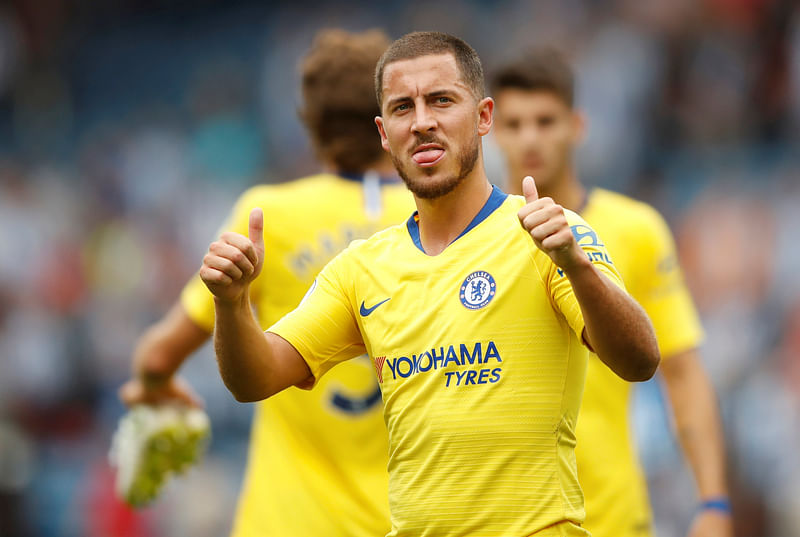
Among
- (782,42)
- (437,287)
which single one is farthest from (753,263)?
(437,287)

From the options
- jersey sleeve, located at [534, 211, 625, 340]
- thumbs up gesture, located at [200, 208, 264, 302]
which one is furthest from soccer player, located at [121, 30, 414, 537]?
jersey sleeve, located at [534, 211, 625, 340]

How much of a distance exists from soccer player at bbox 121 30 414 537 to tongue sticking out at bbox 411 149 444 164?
160 centimetres

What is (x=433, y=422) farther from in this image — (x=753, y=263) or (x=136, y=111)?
(x=136, y=111)

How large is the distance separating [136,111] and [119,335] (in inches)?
170

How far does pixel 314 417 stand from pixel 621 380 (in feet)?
4.15

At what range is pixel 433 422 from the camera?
139 inches

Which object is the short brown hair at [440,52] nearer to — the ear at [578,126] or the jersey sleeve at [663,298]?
the jersey sleeve at [663,298]

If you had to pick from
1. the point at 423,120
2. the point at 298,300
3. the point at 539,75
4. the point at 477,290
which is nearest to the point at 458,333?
the point at 477,290

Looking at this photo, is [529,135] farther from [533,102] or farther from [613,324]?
[613,324]

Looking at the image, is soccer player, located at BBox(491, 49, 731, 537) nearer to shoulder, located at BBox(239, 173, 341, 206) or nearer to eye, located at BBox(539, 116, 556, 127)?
eye, located at BBox(539, 116, 556, 127)

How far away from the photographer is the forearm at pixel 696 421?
210 inches

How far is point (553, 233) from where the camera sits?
3.11 metres

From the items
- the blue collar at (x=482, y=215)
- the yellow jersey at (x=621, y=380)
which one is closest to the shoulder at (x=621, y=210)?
the yellow jersey at (x=621, y=380)

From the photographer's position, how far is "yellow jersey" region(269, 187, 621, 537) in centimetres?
343
